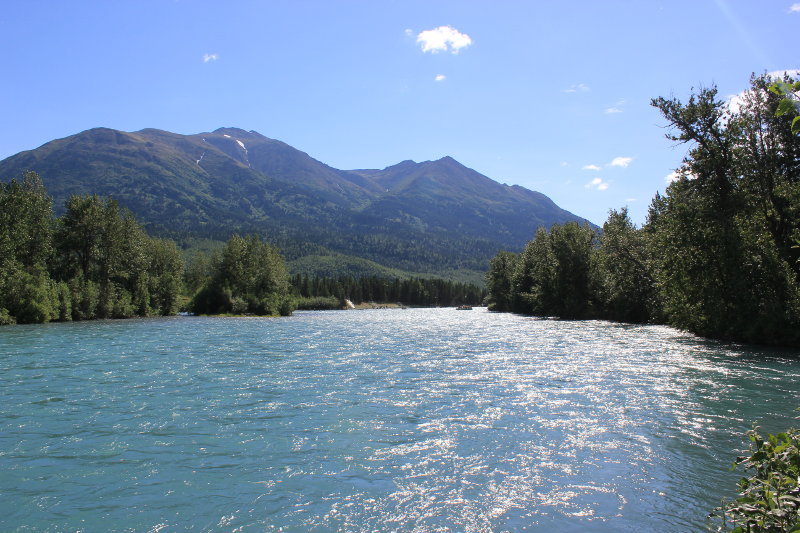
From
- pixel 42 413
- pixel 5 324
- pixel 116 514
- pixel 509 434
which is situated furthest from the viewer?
pixel 5 324

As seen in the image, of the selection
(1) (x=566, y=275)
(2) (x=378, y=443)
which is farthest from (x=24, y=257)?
(1) (x=566, y=275)

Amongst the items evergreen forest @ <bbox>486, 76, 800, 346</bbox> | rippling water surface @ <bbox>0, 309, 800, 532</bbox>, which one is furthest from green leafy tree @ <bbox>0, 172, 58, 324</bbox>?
evergreen forest @ <bbox>486, 76, 800, 346</bbox>

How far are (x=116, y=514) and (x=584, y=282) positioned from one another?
83232mm

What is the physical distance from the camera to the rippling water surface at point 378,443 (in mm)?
10250

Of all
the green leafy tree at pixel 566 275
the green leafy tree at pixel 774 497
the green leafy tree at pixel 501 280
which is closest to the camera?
the green leafy tree at pixel 774 497

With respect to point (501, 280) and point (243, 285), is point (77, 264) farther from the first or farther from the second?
point (501, 280)

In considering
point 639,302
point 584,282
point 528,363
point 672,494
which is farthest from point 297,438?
point 584,282

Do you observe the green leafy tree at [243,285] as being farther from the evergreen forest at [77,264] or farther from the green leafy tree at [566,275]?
the green leafy tree at [566,275]

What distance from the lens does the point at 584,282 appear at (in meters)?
84.5

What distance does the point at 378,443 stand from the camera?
48.9 feet

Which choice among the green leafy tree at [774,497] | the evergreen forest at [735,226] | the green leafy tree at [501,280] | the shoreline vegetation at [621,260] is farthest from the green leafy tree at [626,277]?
the green leafy tree at [774,497]

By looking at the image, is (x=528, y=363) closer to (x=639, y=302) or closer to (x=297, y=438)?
(x=297, y=438)

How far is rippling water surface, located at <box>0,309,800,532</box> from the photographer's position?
33.6ft

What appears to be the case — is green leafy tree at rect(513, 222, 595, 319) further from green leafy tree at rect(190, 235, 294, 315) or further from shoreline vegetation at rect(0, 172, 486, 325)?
shoreline vegetation at rect(0, 172, 486, 325)
